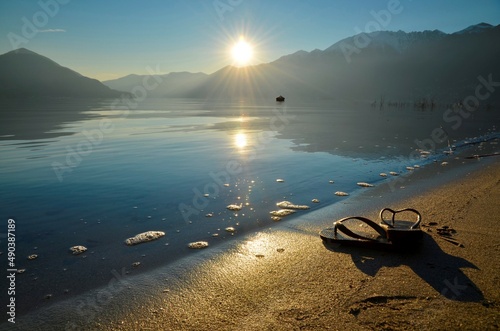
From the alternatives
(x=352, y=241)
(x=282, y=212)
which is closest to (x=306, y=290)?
Answer: (x=352, y=241)

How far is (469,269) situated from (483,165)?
13.1 meters

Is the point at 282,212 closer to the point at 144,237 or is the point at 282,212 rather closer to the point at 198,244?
the point at 198,244

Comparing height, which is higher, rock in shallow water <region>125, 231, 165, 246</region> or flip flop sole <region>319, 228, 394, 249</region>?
flip flop sole <region>319, 228, 394, 249</region>

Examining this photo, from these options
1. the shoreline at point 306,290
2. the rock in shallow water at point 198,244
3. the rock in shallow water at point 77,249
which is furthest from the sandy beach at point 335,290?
the rock in shallow water at point 77,249

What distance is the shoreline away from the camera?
386 centimetres

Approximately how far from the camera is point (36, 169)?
1489 cm

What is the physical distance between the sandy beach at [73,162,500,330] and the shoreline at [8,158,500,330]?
15mm

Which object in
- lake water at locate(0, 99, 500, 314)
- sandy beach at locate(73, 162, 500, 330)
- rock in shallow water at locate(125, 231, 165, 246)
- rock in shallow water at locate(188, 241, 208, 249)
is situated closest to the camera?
sandy beach at locate(73, 162, 500, 330)

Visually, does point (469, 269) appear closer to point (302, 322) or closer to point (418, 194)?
point (302, 322)

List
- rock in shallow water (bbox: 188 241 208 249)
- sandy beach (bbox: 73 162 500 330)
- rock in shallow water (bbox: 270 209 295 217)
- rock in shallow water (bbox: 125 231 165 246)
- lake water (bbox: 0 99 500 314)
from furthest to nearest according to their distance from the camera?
rock in shallow water (bbox: 270 209 295 217) < rock in shallow water (bbox: 125 231 165 246) < rock in shallow water (bbox: 188 241 208 249) < lake water (bbox: 0 99 500 314) < sandy beach (bbox: 73 162 500 330)

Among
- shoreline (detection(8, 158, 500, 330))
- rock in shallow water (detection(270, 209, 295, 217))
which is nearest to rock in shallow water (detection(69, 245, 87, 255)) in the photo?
shoreline (detection(8, 158, 500, 330))

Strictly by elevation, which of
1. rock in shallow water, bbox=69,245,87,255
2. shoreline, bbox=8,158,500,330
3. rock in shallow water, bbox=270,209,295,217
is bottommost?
rock in shallow water, bbox=69,245,87,255

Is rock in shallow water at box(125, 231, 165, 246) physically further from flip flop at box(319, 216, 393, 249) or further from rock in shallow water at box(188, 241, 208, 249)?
flip flop at box(319, 216, 393, 249)

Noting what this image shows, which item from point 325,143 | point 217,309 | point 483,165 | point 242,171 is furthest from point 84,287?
point 325,143
